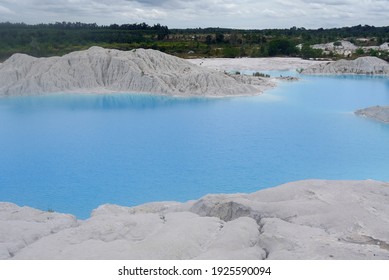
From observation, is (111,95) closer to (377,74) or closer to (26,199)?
(26,199)

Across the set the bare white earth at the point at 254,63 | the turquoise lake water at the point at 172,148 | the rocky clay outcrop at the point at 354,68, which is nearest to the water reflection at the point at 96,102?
the turquoise lake water at the point at 172,148

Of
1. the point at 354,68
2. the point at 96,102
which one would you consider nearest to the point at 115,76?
the point at 96,102

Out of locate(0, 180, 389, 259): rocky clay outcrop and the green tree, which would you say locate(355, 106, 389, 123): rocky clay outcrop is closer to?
locate(0, 180, 389, 259): rocky clay outcrop

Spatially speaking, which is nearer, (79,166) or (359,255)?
(359,255)

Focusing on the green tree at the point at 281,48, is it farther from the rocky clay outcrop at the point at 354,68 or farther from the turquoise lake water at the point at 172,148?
the turquoise lake water at the point at 172,148

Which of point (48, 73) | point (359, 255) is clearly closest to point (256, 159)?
point (359, 255)

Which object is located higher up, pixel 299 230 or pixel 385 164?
pixel 299 230
